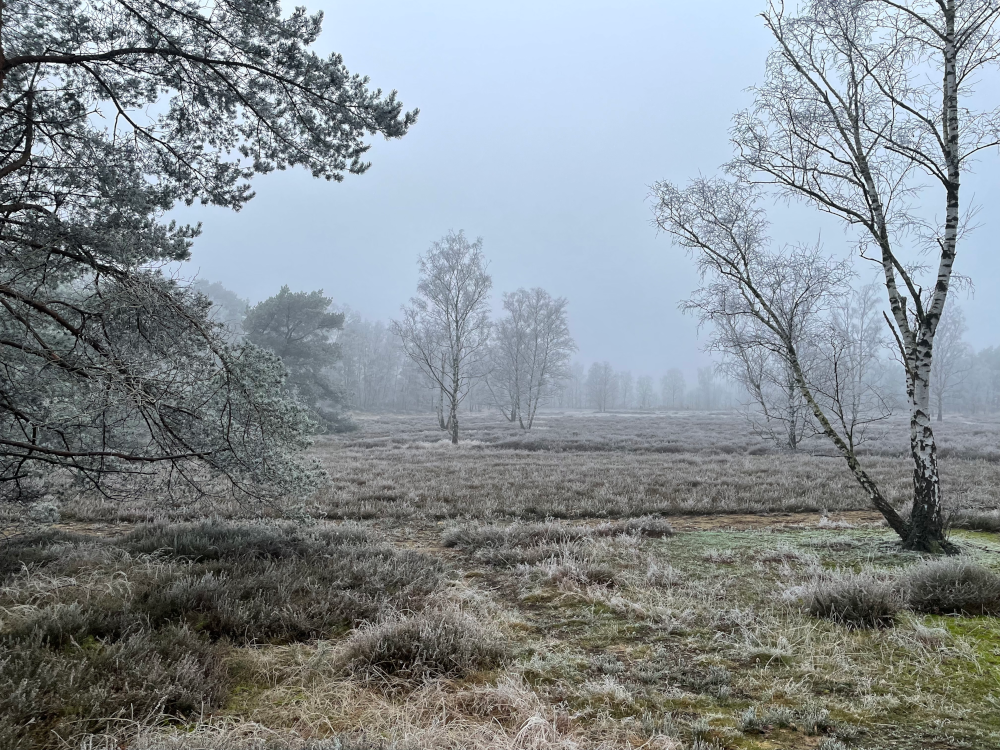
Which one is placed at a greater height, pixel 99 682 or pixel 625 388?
pixel 625 388

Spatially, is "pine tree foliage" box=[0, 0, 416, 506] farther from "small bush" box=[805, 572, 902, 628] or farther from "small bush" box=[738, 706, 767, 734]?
"small bush" box=[805, 572, 902, 628]

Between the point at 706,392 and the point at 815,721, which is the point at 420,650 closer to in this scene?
the point at 815,721

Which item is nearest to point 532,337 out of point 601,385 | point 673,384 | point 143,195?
point 143,195

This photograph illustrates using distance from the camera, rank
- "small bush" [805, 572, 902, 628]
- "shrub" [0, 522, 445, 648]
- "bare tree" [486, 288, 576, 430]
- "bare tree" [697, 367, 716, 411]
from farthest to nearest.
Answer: "bare tree" [697, 367, 716, 411] → "bare tree" [486, 288, 576, 430] → "small bush" [805, 572, 902, 628] → "shrub" [0, 522, 445, 648]

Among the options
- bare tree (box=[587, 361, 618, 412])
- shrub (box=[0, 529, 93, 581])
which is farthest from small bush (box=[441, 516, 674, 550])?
bare tree (box=[587, 361, 618, 412])

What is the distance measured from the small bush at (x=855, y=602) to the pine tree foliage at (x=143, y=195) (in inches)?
221

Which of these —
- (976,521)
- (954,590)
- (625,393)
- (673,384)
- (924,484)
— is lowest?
(976,521)

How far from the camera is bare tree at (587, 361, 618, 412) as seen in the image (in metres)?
81.7

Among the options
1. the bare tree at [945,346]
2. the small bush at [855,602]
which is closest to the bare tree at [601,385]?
the bare tree at [945,346]

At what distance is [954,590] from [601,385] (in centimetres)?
7947

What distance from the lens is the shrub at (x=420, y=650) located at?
335 centimetres

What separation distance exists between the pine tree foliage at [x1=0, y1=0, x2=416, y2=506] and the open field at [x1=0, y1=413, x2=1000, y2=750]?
1.13 metres

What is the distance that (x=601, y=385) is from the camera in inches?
3260

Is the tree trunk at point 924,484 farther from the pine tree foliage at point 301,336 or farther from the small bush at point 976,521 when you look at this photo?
the pine tree foliage at point 301,336
